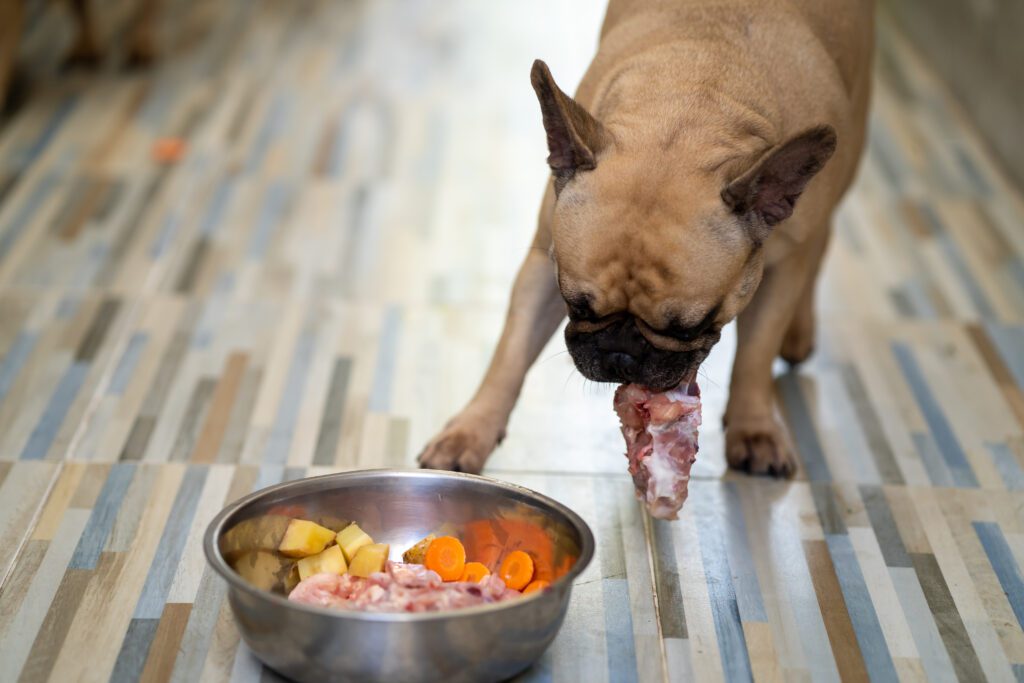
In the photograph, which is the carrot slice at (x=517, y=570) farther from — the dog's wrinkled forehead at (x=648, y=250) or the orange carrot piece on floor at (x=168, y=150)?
the orange carrot piece on floor at (x=168, y=150)

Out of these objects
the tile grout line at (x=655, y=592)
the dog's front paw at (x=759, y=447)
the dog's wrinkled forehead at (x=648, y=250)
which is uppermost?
the dog's wrinkled forehead at (x=648, y=250)

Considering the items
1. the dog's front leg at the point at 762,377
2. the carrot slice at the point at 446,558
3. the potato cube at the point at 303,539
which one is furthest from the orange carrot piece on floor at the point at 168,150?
the carrot slice at the point at 446,558

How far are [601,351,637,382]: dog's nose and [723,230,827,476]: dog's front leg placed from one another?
643 mm

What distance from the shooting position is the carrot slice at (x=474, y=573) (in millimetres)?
2572

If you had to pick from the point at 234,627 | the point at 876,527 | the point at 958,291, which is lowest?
the point at 958,291

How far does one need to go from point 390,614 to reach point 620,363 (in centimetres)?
77

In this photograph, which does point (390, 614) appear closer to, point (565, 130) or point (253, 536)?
point (253, 536)

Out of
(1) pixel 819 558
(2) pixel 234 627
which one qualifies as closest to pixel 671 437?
(1) pixel 819 558

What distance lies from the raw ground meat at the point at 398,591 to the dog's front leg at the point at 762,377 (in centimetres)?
101

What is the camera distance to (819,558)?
2959 mm

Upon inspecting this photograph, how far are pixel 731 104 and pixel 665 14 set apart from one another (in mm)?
506

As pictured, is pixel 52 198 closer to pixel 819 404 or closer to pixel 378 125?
pixel 378 125

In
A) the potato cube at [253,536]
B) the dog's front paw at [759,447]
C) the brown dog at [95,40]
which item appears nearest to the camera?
the potato cube at [253,536]

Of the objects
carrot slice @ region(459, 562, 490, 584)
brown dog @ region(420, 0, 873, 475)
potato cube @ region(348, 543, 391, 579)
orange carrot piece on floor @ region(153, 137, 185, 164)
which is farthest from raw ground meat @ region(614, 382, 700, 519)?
orange carrot piece on floor @ region(153, 137, 185, 164)
